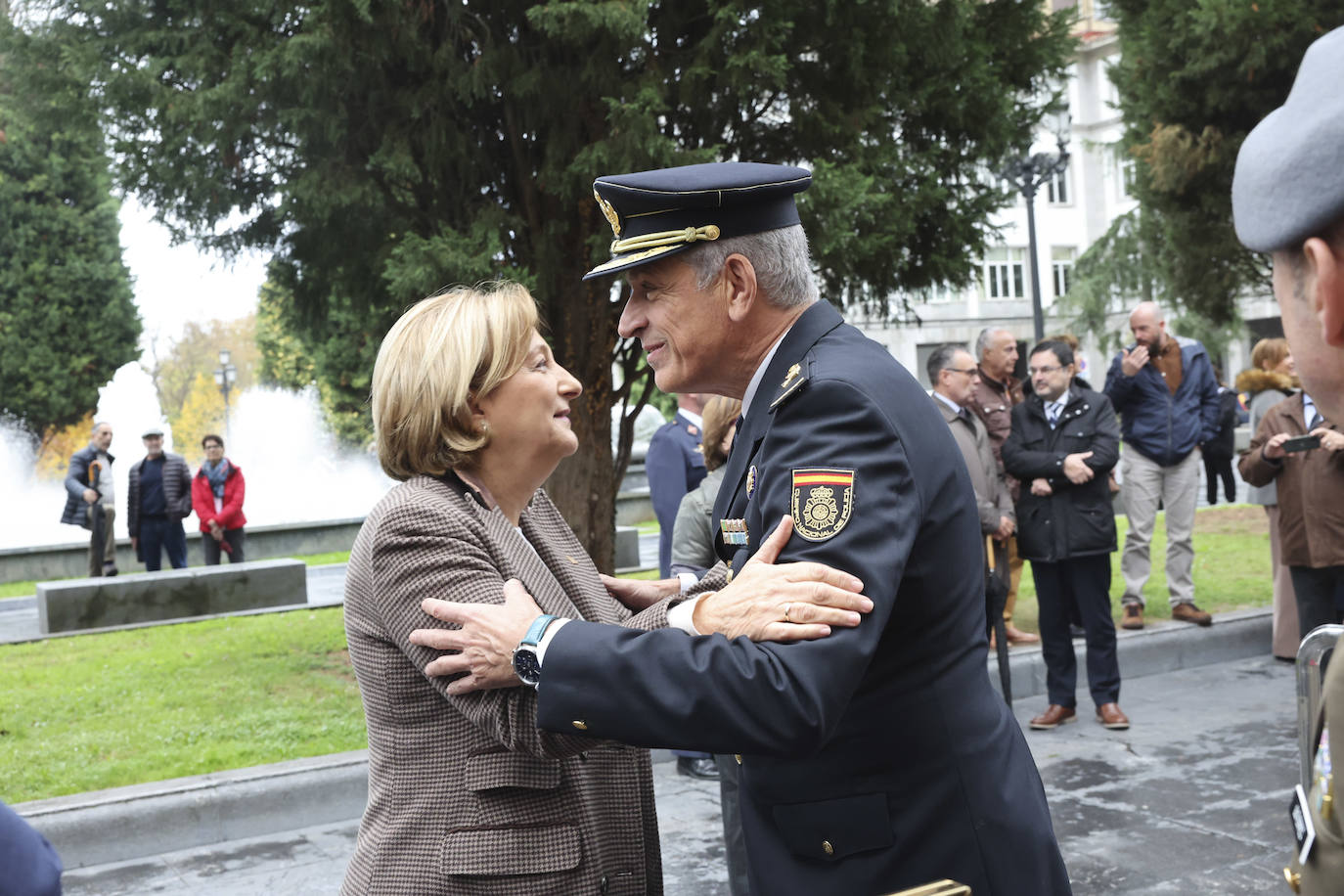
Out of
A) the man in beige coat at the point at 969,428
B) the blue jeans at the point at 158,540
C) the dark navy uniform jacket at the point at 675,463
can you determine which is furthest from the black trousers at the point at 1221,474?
the blue jeans at the point at 158,540

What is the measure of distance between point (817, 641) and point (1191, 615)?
8576mm

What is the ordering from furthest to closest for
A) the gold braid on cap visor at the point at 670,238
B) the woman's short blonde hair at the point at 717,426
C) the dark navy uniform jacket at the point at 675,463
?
the dark navy uniform jacket at the point at 675,463
the woman's short blonde hair at the point at 717,426
the gold braid on cap visor at the point at 670,238

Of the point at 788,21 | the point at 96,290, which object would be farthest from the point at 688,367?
the point at 96,290

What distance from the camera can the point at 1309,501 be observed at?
7.43 meters

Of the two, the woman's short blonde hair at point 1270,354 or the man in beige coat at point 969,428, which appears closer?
the man in beige coat at point 969,428

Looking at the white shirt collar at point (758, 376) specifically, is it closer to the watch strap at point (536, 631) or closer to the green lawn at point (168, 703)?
the watch strap at point (536, 631)

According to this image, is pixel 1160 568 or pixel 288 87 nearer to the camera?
pixel 288 87

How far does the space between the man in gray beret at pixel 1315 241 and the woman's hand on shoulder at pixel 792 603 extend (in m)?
0.74

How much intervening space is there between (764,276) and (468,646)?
83 centimetres

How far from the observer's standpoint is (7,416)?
37.7 m

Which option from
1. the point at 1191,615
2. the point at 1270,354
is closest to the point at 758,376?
the point at 1191,615

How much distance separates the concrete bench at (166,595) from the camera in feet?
38.6

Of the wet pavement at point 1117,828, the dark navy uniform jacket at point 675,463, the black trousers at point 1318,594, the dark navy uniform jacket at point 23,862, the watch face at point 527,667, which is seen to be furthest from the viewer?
the dark navy uniform jacket at point 675,463

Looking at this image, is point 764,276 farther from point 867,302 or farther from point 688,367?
point 867,302
